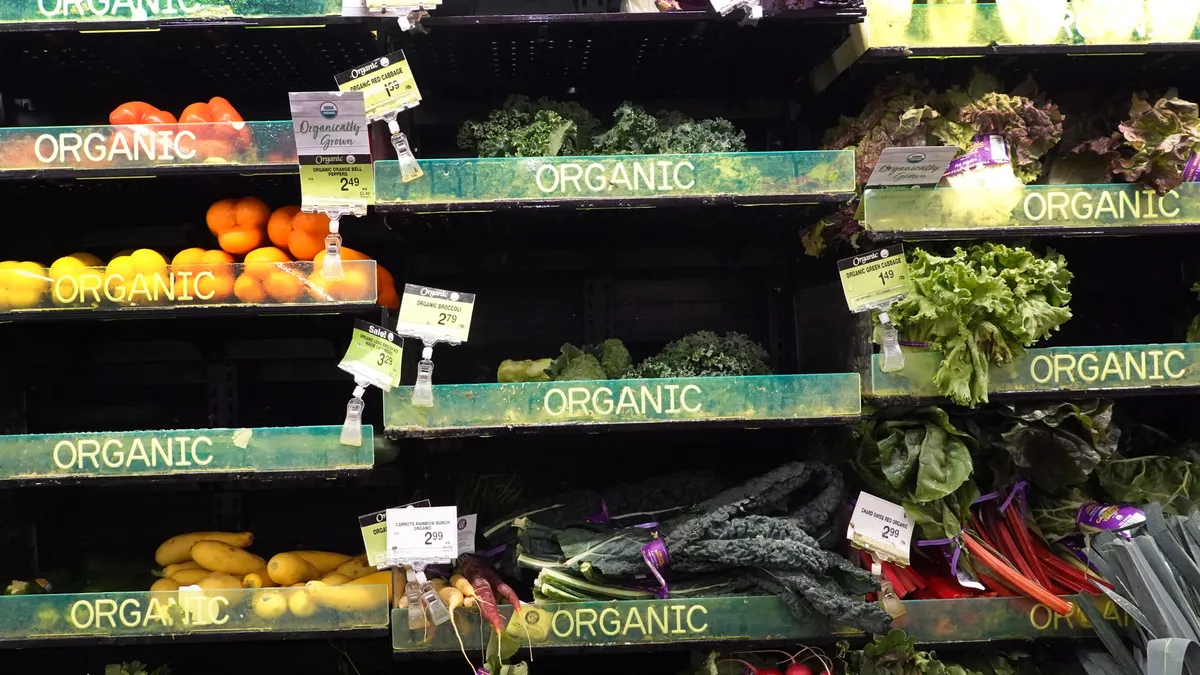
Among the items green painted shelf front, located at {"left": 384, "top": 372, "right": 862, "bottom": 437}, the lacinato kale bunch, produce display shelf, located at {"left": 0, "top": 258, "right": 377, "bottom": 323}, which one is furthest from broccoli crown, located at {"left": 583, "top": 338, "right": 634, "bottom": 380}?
produce display shelf, located at {"left": 0, "top": 258, "right": 377, "bottom": 323}

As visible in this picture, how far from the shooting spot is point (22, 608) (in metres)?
1.94

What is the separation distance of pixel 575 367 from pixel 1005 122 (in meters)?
1.37

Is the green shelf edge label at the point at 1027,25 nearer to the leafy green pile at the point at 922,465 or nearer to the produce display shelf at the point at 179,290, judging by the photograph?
the leafy green pile at the point at 922,465

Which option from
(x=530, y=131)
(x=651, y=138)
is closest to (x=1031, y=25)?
(x=651, y=138)

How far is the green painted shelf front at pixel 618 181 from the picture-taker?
192 cm

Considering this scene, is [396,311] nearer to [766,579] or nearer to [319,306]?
[319,306]

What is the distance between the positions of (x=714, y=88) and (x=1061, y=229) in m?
1.09

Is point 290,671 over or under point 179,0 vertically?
under

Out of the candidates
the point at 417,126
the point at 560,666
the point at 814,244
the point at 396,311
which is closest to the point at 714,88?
the point at 814,244

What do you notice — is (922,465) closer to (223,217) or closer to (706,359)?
(706,359)

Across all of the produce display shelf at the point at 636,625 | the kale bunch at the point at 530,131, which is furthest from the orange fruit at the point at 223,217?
the produce display shelf at the point at 636,625

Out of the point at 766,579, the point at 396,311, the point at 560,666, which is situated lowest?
the point at 560,666

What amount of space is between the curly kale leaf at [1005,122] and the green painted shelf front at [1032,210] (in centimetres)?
13

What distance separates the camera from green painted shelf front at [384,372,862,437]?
1.94m
